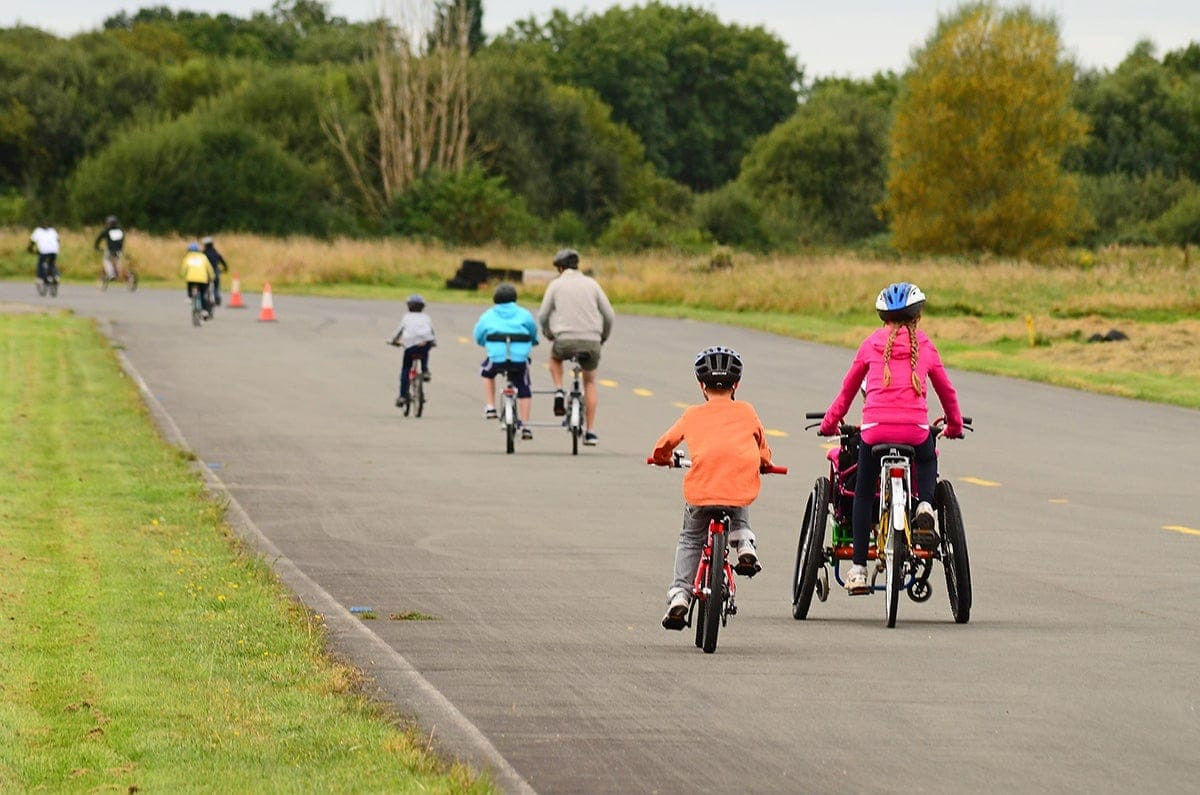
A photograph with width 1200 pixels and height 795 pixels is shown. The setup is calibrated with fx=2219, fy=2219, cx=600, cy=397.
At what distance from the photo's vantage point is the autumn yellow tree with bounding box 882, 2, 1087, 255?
266 ft

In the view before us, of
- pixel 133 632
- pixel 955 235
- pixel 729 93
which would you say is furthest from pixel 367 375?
pixel 729 93

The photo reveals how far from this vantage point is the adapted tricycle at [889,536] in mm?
10500

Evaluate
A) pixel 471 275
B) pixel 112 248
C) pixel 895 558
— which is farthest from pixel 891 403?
pixel 471 275

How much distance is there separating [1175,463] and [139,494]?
9.66m

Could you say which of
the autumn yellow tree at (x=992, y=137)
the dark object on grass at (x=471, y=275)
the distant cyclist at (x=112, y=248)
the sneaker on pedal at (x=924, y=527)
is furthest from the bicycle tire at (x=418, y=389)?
the autumn yellow tree at (x=992, y=137)

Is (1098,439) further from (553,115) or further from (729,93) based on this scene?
(729,93)

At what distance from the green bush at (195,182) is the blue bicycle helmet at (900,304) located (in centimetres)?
7205

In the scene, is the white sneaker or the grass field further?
the grass field

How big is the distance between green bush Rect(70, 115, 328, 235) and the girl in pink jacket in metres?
72.0

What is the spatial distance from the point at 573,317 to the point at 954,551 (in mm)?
10363

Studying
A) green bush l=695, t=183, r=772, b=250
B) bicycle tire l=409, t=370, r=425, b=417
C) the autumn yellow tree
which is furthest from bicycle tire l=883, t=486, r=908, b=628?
green bush l=695, t=183, r=772, b=250

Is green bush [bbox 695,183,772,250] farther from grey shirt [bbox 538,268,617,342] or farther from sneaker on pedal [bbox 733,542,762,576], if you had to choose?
sneaker on pedal [bbox 733,542,762,576]

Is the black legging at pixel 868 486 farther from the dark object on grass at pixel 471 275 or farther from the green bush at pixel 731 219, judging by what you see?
the green bush at pixel 731 219

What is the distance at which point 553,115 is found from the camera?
349 ft
